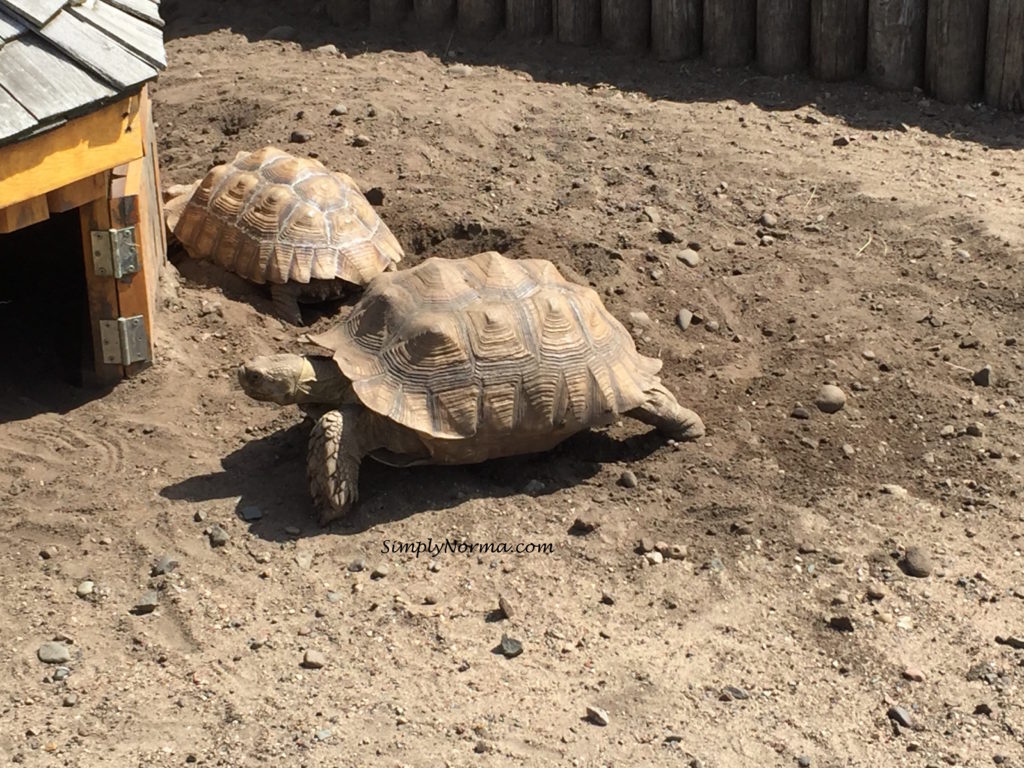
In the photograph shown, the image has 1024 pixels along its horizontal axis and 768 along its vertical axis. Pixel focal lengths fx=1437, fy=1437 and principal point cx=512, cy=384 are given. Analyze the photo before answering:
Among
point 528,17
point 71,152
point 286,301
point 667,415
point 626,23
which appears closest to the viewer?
point 71,152

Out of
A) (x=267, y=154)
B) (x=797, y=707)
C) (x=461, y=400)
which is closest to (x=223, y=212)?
(x=267, y=154)

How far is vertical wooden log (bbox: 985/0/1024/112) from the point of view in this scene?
26.2ft

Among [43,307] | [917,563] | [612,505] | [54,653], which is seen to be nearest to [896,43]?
[612,505]

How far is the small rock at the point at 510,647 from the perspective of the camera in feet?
14.4

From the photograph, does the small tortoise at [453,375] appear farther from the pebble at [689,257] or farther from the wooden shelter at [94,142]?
the pebble at [689,257]

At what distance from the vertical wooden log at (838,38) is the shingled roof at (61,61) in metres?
4.25

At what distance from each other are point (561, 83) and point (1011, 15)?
8.62ft

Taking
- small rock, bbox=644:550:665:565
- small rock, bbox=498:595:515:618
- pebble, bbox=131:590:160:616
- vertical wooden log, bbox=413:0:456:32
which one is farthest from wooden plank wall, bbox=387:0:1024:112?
pebble, bbox=131:590:160:616

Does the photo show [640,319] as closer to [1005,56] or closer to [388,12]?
[1005,56]

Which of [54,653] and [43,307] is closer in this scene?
[54,653]

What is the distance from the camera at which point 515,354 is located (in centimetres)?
515

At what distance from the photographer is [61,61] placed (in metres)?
5.34

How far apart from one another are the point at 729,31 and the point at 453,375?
14.8 feet

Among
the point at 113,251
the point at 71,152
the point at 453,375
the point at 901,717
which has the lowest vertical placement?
the point at 901,717
